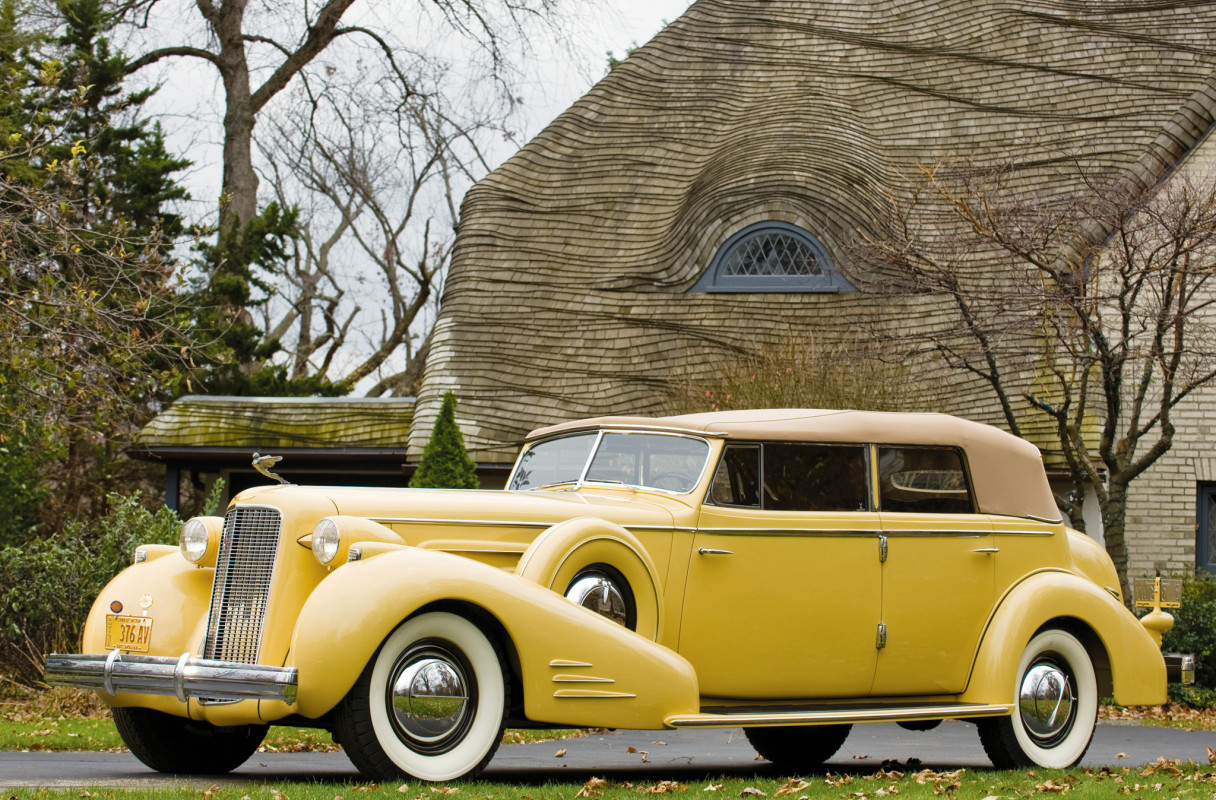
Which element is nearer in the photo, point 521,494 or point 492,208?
point 521,494

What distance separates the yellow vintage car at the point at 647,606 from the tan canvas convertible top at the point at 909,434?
0.02m

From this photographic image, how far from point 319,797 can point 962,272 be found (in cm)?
1332

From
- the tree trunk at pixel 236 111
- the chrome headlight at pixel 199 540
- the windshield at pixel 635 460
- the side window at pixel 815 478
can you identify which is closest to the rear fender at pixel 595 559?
the windshield at pixel 635 460

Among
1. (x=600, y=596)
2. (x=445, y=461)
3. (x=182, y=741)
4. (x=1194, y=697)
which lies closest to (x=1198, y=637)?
(x=1194, y=697)

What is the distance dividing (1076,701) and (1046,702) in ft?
Answer: 0.94

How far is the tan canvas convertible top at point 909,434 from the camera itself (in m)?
7.45

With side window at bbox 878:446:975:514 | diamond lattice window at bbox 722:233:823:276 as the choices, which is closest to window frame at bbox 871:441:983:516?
side window at bbox 878:446:975:514

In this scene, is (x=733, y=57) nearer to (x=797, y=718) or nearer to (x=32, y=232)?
(x=32, y=232)

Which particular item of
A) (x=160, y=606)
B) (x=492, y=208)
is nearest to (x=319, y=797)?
(x=160, y=606)

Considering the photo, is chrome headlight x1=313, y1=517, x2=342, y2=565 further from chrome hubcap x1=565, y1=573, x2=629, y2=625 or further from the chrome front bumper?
chrome hubcap x1=565, y1=573, x2=629, y2=625

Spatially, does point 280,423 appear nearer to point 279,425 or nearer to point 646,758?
point 279,425

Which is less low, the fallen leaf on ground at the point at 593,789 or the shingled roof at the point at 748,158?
the shingled roof at the point at 748,158

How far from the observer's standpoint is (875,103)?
66.1 feet

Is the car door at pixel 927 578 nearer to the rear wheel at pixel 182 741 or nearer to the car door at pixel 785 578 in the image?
the car door at pixel 785 578
